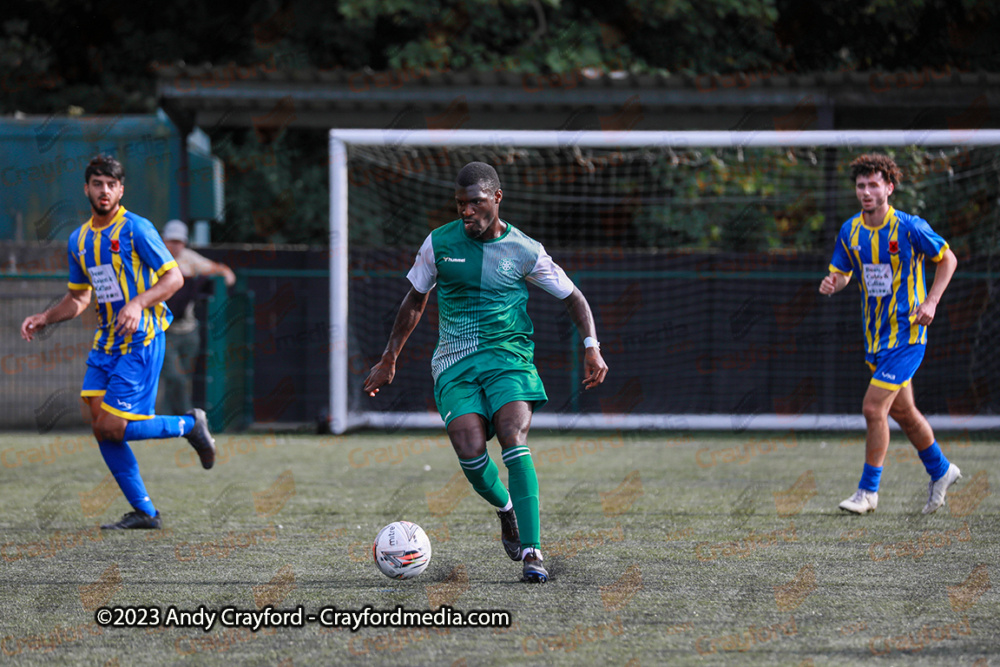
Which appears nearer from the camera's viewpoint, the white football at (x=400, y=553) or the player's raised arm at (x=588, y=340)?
the white football at (x=400, y=553)

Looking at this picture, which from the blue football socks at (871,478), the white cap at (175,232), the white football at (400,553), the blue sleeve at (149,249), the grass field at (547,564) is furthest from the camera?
the white cap at (175,232)

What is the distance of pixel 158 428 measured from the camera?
20.8ft

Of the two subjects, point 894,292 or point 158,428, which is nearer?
point 158,428

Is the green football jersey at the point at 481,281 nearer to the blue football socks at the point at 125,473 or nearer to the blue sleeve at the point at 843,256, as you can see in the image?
the blue football socks at the point at 125,473

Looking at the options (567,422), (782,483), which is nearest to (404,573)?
(782,483)

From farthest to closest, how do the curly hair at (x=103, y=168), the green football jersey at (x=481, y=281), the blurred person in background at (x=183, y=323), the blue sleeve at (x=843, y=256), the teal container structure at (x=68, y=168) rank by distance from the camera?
the teal container structure at (x=68, y=168) < the blurred person in background at (x=183, y=323) < the blue sleeve at (x=843, y=256) < the curly hair at (x=103, y=168) < the green football jersey at (x=481, y=281)

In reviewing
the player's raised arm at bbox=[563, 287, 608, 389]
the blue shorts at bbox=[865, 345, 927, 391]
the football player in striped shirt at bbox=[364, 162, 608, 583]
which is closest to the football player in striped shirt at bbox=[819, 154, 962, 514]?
the blue shorts at bbox=[865, 345, 927, 391]

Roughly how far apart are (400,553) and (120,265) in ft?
8.39

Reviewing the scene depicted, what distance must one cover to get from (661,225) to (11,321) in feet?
26.1

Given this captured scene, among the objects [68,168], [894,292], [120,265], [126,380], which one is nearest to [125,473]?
[126,380]

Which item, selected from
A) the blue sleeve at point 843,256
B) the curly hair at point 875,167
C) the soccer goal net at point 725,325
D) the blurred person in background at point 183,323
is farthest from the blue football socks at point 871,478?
the blurred person in background at point 183,323

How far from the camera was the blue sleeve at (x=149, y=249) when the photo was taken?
20.2 ft

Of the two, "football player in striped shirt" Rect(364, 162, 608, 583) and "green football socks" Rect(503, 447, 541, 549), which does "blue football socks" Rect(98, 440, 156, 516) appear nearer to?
"football player in striped shirt" Rect(364, 162, 608, 583)

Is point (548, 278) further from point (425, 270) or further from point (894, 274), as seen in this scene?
point (894, 274)
